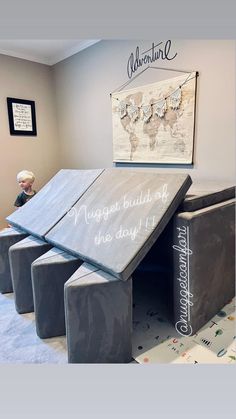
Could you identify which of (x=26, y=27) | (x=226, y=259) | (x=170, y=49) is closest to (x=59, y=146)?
(x=170, y=49)

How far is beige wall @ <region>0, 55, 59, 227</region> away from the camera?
3.35 m

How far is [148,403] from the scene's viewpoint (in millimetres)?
732

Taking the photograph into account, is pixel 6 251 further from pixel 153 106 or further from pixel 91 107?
pixel 91 107

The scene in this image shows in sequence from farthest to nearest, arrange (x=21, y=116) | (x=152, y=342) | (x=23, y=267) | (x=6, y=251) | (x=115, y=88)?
(x=21, y=116)
(x=115, y=88)
(x=6, y=251)
(x=23, y=267)
(x=152, y=342)

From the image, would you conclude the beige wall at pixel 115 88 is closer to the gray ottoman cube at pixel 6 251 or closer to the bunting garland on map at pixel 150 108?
the bunting garland on map at pixel 150 108

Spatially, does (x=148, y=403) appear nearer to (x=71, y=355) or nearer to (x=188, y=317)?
(x=71, y=355)

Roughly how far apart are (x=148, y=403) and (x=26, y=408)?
0.32 meters

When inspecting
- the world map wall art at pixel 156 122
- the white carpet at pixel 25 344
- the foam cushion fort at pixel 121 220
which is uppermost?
the world map wall art at pixel 156 122

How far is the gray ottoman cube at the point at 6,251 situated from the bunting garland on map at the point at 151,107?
61.9 inches

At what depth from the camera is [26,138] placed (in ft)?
11.8

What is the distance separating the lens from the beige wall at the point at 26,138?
11.0 feet

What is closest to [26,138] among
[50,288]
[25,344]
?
[50,288]

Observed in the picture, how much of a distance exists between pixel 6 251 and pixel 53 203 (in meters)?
0.49

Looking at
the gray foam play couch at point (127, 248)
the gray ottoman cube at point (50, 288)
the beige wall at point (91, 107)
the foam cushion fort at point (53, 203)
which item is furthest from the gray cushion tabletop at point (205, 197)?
the foam cushion fort at point (53, 203)
